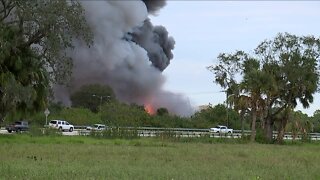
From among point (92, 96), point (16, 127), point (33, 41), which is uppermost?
point (92, 96)

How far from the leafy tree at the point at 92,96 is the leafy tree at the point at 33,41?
2863 inches

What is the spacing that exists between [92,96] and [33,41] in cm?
7840

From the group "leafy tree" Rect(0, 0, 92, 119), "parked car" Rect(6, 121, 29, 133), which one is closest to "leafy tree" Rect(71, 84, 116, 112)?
"parked car" Rect(6, 121, 29, 133)

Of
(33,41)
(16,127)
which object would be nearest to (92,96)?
(16,127)

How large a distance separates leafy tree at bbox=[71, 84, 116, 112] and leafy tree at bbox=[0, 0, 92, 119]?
2863 inches

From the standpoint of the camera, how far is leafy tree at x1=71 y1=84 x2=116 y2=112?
358ft

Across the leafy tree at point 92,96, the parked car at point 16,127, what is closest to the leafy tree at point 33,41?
the parked car at point 16,127

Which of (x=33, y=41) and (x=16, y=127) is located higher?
(x=33, y=41)

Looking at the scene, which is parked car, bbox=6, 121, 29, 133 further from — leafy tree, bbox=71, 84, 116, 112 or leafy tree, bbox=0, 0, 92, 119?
leafy tree, bbox=71, 84, 116, 112

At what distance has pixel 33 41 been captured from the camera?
3278 cm

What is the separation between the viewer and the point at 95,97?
11081cm

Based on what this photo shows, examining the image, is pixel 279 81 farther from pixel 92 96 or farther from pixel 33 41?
pixel 92 96

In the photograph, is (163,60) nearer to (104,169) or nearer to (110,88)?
(110,88)

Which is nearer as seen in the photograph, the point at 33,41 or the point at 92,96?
the point at 33,41
